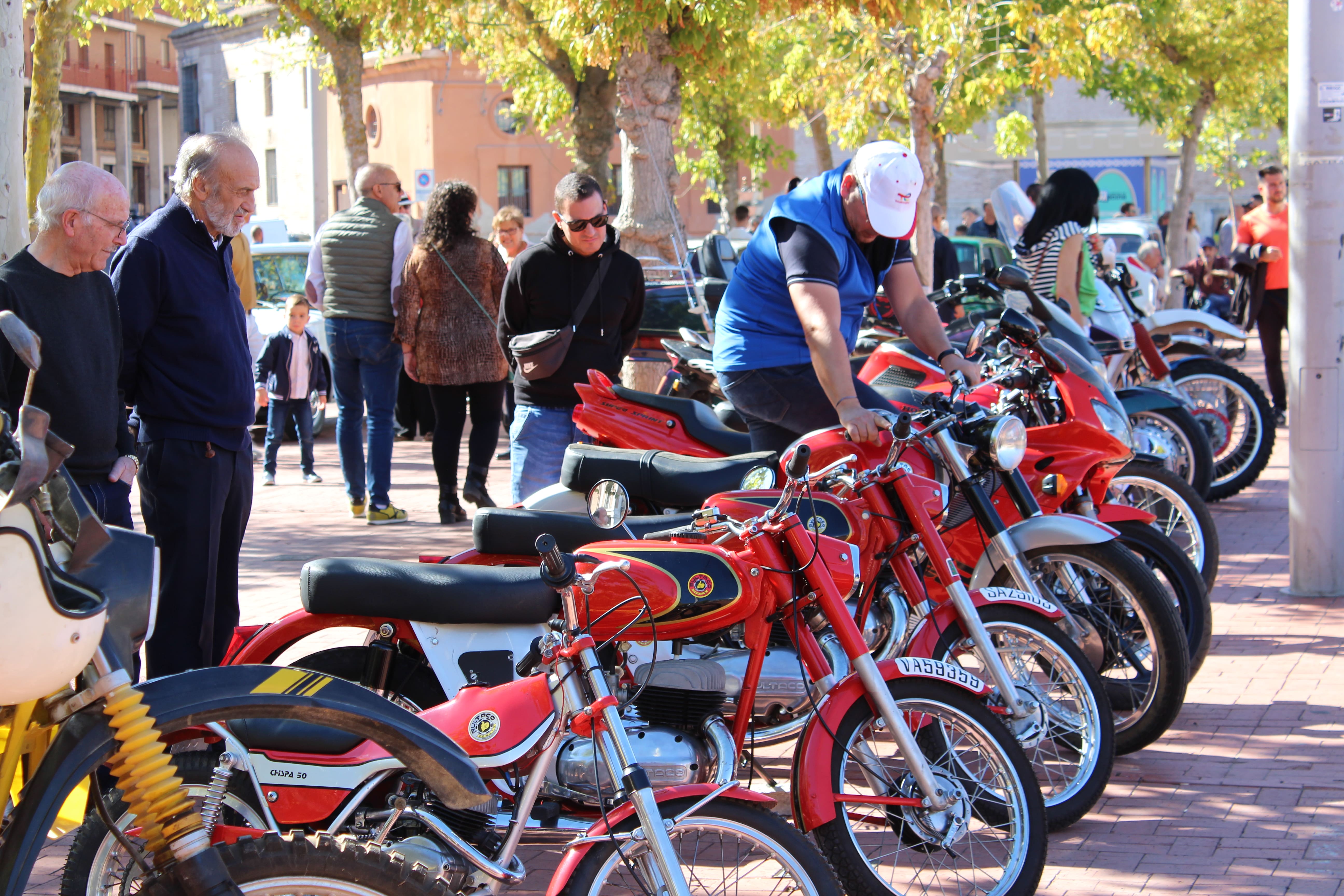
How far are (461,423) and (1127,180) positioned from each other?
4016 cm

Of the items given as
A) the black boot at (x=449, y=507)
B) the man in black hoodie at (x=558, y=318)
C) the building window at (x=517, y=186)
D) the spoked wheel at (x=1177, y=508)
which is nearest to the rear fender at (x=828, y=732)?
the spoked wheel at (x=1177, y=508)

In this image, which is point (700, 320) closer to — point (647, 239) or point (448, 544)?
point (647, 239)

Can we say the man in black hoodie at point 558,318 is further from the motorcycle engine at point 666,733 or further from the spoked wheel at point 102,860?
the spoked wheel at point 102,860

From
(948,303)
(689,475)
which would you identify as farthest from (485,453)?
A: (689,475)

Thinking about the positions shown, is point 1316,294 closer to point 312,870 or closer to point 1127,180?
point 312,870

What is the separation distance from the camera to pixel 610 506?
3236 millimetres

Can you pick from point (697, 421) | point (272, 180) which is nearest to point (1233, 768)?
point (697, 421)

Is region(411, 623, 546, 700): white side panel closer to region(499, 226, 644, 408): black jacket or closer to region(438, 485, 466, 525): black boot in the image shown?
region(499, 226, 644, 408): black jacket

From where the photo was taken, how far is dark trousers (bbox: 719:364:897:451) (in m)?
4.92

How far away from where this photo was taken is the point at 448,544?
806cm

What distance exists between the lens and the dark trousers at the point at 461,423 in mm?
8484

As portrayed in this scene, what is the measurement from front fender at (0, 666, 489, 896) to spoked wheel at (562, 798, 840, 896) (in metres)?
0.33

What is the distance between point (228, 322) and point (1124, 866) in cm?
305

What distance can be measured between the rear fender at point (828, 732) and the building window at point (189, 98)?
2190 inches
